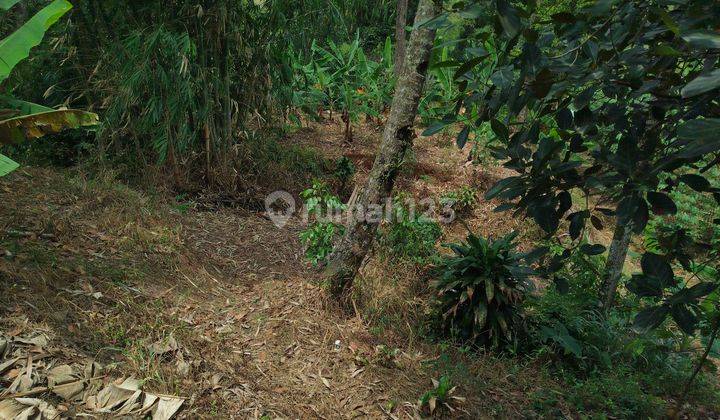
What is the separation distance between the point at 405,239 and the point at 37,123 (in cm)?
307

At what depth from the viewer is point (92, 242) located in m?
3.57

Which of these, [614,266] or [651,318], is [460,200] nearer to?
[614,266]

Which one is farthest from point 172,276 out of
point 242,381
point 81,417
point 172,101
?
point 172,101

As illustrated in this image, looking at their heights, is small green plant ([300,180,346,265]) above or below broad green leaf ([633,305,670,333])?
below

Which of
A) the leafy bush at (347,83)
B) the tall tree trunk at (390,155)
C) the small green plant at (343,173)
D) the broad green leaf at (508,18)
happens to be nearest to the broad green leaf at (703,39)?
the broad green leaf at (508,18)

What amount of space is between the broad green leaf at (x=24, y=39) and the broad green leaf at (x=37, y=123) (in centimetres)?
25

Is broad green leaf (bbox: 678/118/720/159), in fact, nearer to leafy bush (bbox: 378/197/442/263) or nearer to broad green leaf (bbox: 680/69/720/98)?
broad green leaf (bbox: 680/69/720/98)

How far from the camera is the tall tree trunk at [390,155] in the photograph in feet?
10.0

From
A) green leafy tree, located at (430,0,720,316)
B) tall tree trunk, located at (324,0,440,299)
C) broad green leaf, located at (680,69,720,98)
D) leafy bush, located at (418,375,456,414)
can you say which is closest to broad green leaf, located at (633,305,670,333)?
green leafy tree, located at (430,0,720,316)

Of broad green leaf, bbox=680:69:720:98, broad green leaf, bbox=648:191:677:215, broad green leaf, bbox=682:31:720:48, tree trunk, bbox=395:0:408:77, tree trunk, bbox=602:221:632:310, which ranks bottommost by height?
tree trunk, bbox=602:221:632:310

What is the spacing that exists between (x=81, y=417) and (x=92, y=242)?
69.2 inches

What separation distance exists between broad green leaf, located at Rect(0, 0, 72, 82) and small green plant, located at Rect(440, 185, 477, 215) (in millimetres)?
4928

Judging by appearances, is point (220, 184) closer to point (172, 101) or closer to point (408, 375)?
point (172, 101)

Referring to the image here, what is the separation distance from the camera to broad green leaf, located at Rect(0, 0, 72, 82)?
2.41 m
